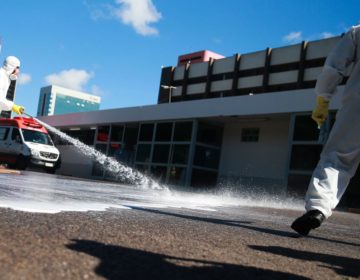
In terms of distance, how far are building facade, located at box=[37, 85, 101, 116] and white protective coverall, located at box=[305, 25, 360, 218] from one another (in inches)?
2792

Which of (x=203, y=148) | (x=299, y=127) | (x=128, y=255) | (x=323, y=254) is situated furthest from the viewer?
(x=203, y=148)

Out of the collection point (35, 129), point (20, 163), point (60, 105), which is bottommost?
point (20, 163)

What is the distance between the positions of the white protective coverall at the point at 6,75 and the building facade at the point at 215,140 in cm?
1046

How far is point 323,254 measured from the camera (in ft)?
10.3

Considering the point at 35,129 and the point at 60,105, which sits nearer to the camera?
the point at 35,129

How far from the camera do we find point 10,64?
9633mm

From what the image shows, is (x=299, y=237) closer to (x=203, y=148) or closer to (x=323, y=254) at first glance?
(x=323, y=254)

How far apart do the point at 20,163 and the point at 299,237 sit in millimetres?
18394

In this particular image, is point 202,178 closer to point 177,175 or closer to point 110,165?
point 177,175

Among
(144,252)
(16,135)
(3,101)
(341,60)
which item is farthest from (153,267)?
(16,135)

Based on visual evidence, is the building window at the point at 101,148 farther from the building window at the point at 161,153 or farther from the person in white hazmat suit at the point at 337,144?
the person in white hazmat suit at the point at 337,144

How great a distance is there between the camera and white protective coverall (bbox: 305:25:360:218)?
3.82 metres

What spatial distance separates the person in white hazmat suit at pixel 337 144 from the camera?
375 centimetres

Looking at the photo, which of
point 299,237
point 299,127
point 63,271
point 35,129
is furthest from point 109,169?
point 63,271
